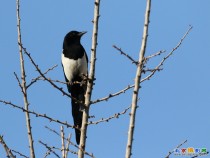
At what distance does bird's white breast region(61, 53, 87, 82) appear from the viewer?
6723 mm

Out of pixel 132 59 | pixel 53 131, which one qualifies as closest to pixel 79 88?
pixel 53 131

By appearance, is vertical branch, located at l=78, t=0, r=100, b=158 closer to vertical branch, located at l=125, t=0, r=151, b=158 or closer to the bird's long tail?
the bird's long tail

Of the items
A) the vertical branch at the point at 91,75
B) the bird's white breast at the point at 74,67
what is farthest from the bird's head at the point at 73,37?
the vertical branch at the point at 91,75

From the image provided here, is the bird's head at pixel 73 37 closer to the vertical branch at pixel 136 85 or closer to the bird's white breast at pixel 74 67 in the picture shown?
the bird's white breast at pixel 74 67

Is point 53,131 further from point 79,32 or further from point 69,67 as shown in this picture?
point 79,32

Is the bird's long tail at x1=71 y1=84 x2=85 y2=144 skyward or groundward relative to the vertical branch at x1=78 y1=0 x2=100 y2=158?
skyward

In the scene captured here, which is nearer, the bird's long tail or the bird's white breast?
the bird's long tail

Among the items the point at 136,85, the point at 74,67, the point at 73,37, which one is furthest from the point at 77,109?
the point at 136,85

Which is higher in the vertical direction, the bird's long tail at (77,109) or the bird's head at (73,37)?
the bird's head at (73,37)

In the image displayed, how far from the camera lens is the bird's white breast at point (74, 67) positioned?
672 cm

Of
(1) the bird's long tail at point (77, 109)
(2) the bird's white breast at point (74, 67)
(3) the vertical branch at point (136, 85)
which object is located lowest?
(3) the vertical branch at point (136, 85)

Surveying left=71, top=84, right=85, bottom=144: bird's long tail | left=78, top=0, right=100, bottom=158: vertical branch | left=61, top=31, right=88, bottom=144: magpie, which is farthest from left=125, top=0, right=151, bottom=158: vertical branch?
left=61, top=31, right=88, bottom=144: magpie

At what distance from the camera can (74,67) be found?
6762mm

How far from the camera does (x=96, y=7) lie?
376 cm
